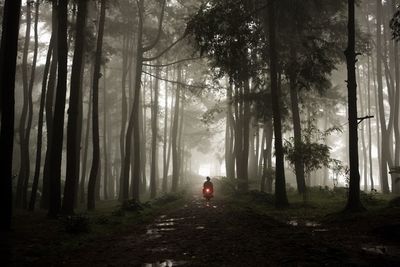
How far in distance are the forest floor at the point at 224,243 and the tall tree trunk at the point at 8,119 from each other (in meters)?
0.81

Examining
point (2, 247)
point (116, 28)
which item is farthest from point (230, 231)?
point (116, 28)

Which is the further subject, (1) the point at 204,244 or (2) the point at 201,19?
(2) the point at 201,19

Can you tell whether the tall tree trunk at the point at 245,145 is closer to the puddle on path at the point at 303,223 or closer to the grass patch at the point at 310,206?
the grass patch at the point at 310,206

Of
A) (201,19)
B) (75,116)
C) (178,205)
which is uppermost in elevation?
(201,19)

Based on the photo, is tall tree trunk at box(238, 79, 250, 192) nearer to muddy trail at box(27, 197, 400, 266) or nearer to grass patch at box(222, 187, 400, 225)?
grass patch at box(222, 187, 400, 225)

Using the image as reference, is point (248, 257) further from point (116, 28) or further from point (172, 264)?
point (116, 28)

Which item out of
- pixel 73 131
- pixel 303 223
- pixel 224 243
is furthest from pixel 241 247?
pixel 73 131

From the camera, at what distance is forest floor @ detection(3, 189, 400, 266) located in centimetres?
671

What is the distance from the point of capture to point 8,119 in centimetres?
1014

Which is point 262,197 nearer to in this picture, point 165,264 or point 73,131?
point 73,131

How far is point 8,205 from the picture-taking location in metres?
10.0

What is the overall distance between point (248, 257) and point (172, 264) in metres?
1.45

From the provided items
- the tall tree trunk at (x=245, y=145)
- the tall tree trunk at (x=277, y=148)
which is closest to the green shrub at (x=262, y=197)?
the tall tree trunk at (x=277, y=148)

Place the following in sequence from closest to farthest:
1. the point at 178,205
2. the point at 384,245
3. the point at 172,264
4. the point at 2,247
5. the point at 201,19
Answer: the point at 172,264 < the point at 384,245 < the point at 2,247 < the point at 201,19 < the point at 178,205
